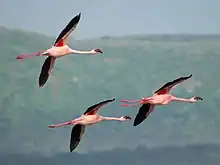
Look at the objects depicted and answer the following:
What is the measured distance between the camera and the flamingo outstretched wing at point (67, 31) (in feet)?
43.5

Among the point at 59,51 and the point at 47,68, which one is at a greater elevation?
the point at 59,51

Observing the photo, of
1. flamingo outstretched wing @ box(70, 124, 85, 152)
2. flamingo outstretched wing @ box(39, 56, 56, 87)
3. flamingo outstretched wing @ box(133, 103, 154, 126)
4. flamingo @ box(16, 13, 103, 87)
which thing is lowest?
flamingo outstretched wing @ box(70, 124, 85, 152)

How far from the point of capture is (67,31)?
1349 centimetres

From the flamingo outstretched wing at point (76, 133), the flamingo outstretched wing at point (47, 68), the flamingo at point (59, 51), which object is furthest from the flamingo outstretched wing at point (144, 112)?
the flamingo outstretched wing at point (47, 68)

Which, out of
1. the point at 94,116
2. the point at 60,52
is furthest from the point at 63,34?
the point at 94,116

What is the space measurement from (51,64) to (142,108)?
4.69ft

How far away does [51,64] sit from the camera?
14.0 metres

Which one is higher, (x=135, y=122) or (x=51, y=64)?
(x=51, y=64)

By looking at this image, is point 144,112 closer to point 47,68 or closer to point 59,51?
point 47,68

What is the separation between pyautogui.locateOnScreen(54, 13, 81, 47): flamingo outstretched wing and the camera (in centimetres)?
1325

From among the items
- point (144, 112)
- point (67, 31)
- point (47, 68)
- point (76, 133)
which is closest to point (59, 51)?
Result: point (67, 31)

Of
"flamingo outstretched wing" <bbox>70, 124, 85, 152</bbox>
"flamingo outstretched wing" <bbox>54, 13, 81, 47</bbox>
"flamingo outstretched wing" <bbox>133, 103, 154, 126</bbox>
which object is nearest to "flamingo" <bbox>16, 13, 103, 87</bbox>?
"flamingo outstretched wing" <bbox>54, 13, 81, 47</bbox>

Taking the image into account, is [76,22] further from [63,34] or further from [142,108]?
[142,108]

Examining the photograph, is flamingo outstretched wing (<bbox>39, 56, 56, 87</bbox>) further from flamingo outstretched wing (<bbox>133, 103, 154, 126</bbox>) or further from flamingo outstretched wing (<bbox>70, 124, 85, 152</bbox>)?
flamingo outstretched wing (<bbox>133, 103, 154, 126</bbox>)
